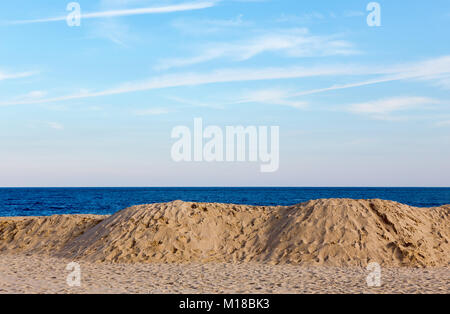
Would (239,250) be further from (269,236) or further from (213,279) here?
(213,279)

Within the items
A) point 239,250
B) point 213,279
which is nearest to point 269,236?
point 239,250

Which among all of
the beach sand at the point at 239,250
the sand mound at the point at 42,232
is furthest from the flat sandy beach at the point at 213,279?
the sand mound at the point at 42,232

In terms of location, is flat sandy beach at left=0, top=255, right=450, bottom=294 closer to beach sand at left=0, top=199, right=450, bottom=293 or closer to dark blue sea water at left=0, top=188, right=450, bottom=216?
beach sand at left=0, top=199, right=450, bottom=293

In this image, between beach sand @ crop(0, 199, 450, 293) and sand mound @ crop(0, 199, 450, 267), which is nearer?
beach sand @ crop(0, 199, 450, 293)

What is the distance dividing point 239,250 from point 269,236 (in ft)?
4.98

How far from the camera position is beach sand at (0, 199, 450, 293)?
13086 millimetres

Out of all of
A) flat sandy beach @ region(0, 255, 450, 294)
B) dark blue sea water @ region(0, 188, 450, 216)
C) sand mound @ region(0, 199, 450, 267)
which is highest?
sand mound @ region(0, 199, 450, 267)

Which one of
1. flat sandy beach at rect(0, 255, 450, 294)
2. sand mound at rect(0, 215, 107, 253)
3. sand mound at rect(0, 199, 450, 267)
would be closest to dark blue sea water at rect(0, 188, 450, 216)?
sand mound at rect(0, 215, 107, 253)

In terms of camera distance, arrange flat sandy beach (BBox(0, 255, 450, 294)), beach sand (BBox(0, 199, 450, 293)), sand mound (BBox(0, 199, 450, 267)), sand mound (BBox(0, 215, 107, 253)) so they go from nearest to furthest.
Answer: flat sandy beach (BBox(0, 255, 450, 294)) → beach sand (BBox(0, 199, 450, 293)) → sand mound (BBox(0, 199, 450, 267)) → sand mound (BBox(0, 215, 107, 253))

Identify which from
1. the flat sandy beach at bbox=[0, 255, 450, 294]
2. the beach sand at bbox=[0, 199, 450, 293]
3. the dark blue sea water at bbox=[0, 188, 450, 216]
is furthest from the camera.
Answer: the dark blue sea water at bbox=[0, 188, 450, 216]

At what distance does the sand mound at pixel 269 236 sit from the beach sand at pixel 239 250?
0.04m

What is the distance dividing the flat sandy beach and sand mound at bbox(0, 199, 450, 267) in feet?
3.21

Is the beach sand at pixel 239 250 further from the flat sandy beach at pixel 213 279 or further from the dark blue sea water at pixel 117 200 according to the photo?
the dark blue sea water at pixel 117 200
